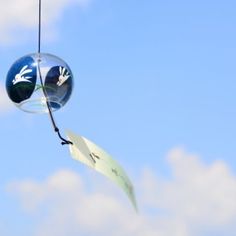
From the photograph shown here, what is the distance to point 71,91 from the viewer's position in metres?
6.66

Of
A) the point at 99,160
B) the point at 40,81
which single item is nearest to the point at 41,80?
the point at 40,81

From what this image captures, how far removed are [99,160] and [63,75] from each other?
2.25 m

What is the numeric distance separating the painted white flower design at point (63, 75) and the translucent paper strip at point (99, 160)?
1572mm

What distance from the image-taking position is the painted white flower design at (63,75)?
6.38 meters

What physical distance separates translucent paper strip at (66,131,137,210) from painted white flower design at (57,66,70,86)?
1572 millimetres

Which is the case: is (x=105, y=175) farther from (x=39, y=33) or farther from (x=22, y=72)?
(x=22, y=72)

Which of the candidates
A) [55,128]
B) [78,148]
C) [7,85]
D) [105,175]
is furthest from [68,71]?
[105,175]

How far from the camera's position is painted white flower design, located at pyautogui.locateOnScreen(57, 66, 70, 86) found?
638 cm

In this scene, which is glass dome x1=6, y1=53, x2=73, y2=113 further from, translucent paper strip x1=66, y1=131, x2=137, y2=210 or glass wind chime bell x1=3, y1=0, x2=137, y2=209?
translucent paper strip x1=66, y1=131, x2=137, y2=210

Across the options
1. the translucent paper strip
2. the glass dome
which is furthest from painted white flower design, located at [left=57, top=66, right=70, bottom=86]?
the translucent paper strip

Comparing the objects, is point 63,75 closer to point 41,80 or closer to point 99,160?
point 41,80

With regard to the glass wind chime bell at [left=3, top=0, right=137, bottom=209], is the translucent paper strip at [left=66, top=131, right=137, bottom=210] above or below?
below

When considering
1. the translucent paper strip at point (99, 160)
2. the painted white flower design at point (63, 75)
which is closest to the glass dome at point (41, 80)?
the painted white flower design at point (63, 75)

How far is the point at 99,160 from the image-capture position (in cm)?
462
